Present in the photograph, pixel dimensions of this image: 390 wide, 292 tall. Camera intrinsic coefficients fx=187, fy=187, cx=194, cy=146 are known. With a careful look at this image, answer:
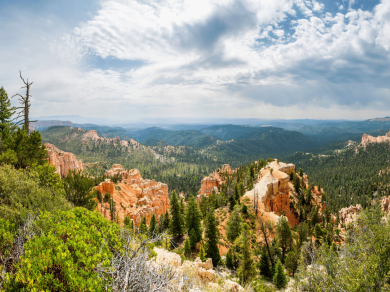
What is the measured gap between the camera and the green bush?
16.8ft

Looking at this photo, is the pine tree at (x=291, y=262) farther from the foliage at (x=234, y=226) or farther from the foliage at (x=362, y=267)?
the foliage at (x=362, y=267)

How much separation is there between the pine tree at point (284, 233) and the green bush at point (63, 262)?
1159 inches

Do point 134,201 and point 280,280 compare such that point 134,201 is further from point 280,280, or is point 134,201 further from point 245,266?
point 280,280

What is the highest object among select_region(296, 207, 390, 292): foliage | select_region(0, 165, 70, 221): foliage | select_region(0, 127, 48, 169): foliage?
select_region(0, 127, 48, 169): foliage

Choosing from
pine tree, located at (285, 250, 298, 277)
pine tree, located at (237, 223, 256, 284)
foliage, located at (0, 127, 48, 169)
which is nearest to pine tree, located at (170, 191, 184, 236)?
pine tree, located at (237, 223, 256, 284)

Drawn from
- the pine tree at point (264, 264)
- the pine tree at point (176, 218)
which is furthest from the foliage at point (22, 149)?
the pine tree at point (264, 264)

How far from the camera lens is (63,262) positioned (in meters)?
5.69

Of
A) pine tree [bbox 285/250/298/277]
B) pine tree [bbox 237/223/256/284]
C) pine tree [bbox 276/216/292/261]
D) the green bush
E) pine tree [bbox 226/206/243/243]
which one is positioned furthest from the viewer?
pine tree [bbox 226/206/243/243]

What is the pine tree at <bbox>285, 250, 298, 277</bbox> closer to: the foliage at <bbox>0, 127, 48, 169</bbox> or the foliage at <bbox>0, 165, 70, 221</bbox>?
the foliage at <bbox>0, 165, 70, 221</bbox>

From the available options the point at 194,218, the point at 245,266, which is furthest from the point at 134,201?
the point at 245,266

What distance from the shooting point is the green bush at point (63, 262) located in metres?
5.11

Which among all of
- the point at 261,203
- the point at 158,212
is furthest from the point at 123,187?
the point at 261,203

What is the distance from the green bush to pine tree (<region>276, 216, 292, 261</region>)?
2943 cm

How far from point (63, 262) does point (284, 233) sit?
3356 cm
